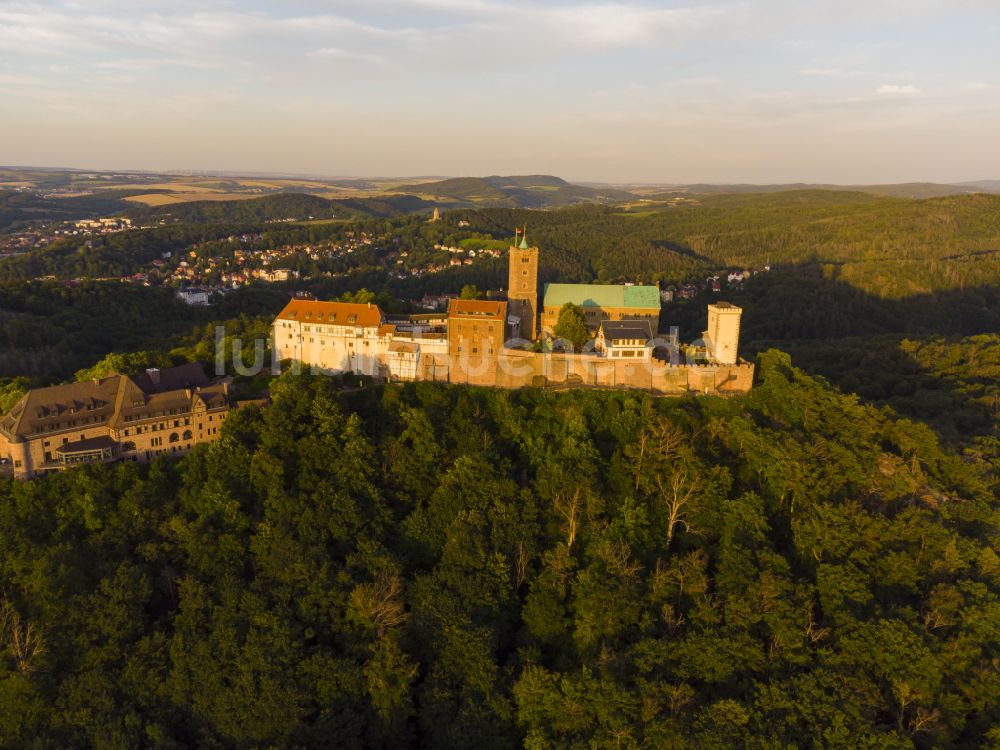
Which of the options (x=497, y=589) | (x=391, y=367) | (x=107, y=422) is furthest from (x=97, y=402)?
(x=497, y=589)

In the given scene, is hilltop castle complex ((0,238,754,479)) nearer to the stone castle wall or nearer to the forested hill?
the stone castle wall

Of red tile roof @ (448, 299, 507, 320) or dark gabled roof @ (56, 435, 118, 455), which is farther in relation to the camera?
red tile roof @ (448, 299, 507, 320)

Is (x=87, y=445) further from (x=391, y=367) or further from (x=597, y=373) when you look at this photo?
(x=597, y=373)

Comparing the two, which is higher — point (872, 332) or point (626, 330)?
point (626, 330)

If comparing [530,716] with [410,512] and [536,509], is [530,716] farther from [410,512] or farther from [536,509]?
[410,512]

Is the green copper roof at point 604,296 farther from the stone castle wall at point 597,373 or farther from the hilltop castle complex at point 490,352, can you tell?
the stone castle wall at point 597,373

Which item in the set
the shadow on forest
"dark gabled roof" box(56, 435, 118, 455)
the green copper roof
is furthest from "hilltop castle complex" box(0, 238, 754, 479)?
the shadow on forest

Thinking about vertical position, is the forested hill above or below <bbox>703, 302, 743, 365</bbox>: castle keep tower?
below
